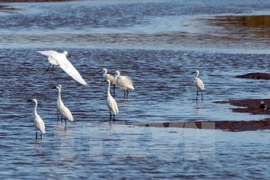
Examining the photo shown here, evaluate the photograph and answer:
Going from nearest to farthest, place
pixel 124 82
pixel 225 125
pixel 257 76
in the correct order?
1. pixel 225 125
2. pixel 124 82
3. pixel 257 76

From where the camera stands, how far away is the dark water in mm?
14617

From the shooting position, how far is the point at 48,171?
14.1m

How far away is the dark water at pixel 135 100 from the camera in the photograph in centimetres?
1462

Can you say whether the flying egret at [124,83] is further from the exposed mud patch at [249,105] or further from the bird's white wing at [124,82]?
the exposed mud patch at [249,105]

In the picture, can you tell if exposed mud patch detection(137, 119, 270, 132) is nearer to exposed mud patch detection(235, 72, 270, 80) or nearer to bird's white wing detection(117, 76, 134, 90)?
bird's white wing detection(117, 76, 134, 90)

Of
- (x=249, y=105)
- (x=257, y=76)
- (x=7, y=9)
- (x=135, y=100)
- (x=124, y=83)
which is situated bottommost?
(x=7, y=9)

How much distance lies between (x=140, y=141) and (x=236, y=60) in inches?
578

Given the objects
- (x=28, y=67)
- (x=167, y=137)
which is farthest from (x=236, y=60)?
(x=167, y=137)

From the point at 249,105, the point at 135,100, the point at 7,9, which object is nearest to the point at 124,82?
the point at 135,100

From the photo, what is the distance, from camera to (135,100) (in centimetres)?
2156

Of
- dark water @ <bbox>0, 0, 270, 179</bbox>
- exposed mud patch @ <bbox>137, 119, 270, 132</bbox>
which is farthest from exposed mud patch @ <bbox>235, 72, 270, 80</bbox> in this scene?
exposed mud patch @ <bbox>137, 119, 270, 132</bbox>

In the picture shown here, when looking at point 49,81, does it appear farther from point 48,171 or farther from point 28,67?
point 48,171

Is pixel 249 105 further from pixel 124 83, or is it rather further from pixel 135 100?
pixel 124 83

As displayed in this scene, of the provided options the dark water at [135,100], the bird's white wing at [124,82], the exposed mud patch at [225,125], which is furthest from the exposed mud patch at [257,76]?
the exposed mud patch at [225,125]
